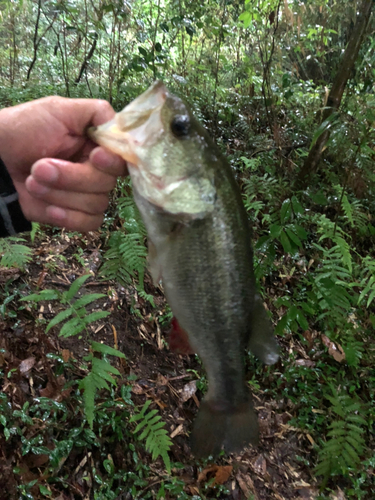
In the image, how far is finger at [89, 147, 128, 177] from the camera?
159 cm

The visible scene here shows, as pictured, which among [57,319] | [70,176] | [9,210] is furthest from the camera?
[57,319]

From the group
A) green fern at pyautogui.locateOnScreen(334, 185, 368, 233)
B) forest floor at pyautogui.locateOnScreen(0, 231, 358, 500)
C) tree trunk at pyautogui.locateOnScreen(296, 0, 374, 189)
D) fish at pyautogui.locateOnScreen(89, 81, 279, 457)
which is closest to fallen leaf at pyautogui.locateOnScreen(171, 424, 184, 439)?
forest floor at pyautogui.locateOnScreen(0, 231, 358, 500)

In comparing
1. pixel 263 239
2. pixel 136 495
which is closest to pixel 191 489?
pixel 136 495

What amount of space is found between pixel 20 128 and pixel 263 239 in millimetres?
1921

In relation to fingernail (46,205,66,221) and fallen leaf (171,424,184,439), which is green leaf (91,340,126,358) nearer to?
fingernail (46,205,66,221)

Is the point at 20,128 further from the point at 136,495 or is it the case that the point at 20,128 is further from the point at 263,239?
the point at 136,495

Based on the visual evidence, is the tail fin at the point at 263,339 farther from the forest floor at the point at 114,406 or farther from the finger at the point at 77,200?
the forest floor at the point at 114,406

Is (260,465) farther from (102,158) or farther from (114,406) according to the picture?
(102,158)

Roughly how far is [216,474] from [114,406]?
1088mm

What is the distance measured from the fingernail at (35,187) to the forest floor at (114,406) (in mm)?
1513

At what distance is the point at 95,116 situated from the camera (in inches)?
70.8

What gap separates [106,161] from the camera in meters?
1.61

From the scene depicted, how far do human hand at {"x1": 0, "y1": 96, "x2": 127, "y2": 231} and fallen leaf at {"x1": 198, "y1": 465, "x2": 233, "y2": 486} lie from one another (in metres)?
2.31

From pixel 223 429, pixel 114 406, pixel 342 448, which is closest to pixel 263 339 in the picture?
pixel 223 429
